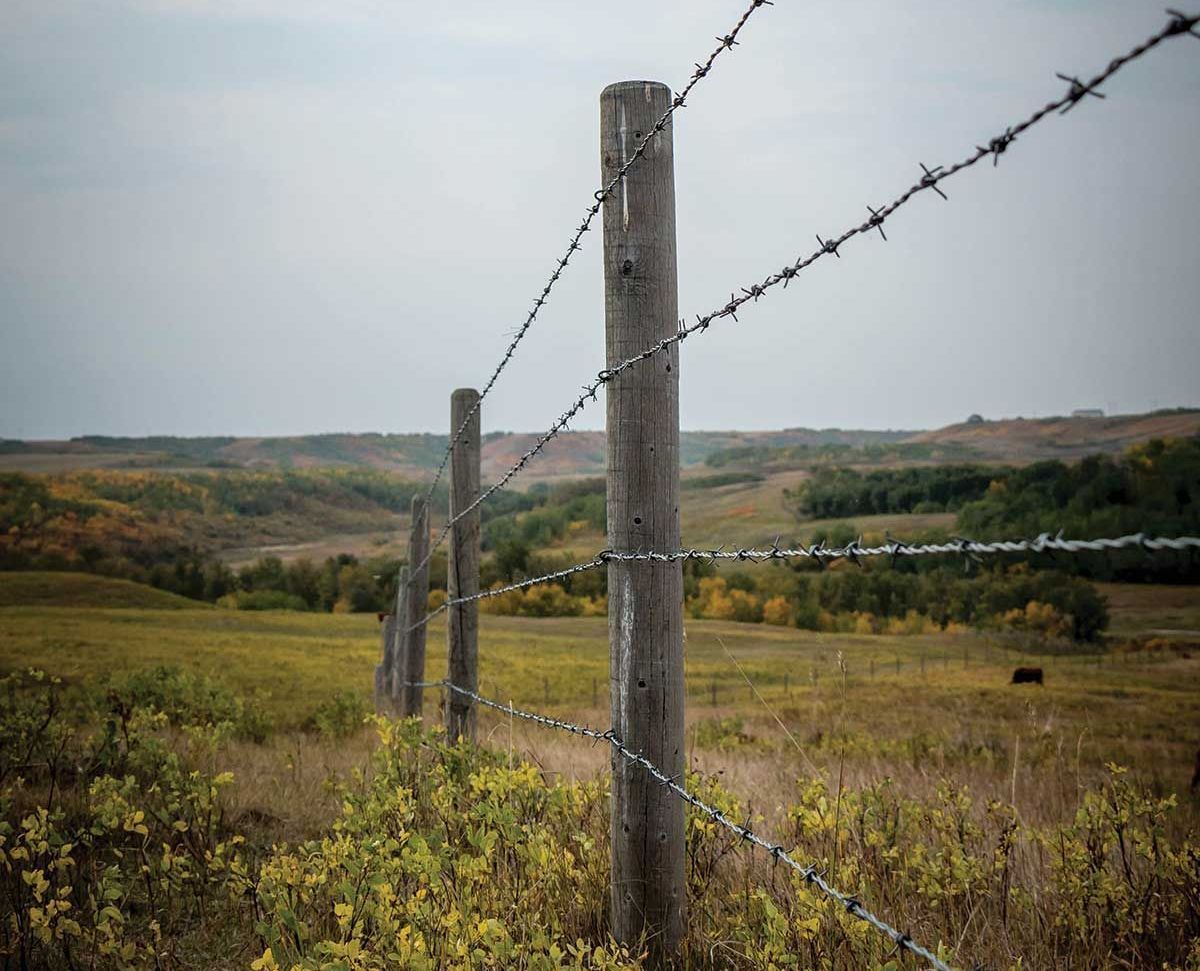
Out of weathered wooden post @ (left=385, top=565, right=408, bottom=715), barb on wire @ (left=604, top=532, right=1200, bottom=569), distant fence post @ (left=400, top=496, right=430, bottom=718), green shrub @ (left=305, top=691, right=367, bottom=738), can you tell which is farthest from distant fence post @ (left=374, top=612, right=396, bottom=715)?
barb on wire @ (left=604, top=532, right=1200, bottom=569)

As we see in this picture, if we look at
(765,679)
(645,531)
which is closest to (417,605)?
(645,531)

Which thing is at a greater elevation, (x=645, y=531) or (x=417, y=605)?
(x=645, y=531)

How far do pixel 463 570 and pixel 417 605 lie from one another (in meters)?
2.49

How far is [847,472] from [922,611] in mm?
7872

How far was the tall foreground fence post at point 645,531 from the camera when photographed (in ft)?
9.02

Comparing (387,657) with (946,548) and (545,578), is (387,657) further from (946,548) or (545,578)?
(946,548)

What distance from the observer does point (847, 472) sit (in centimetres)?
4206

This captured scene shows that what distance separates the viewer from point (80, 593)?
70.6 feet

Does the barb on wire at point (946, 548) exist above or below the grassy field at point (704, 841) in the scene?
above

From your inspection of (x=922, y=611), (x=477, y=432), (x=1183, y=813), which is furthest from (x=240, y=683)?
(x=922, y=611)

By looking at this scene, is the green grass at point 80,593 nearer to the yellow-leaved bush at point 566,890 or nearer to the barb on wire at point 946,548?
the yellow-leaved bush at point 566,890

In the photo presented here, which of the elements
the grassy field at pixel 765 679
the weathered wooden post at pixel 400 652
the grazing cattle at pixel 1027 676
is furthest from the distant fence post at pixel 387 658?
the grazing cattle at pixel 1027 676

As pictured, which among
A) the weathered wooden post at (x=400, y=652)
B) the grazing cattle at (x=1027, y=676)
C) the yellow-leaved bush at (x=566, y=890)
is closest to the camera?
the yellow-leaved bush at (x=566, y=890)

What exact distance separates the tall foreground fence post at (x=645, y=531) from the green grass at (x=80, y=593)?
63.7 ft
